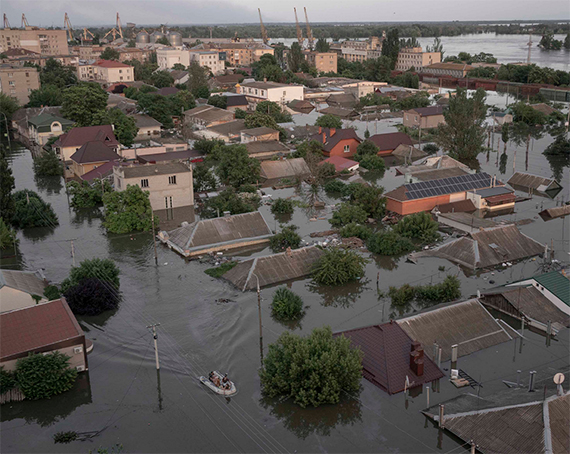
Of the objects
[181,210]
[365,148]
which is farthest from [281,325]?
[365,148]

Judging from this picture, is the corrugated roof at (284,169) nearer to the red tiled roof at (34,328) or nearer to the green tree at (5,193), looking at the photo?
the green tree at (5,193)

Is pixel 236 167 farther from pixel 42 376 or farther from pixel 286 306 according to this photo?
pixel 42 376

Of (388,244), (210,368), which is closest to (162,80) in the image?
(388,244)

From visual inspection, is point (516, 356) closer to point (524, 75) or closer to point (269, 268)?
point (269, 268)

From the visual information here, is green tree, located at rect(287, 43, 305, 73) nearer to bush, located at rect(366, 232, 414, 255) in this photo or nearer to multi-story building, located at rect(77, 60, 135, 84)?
multi-story building, located at rect(77, 60, 135, 84)

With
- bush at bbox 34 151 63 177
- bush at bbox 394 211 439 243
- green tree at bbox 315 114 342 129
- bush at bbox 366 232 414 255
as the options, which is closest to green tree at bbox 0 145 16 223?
bush at bbox 34 151 63 177

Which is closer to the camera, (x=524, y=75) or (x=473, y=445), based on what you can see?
(x=473, y=445)
